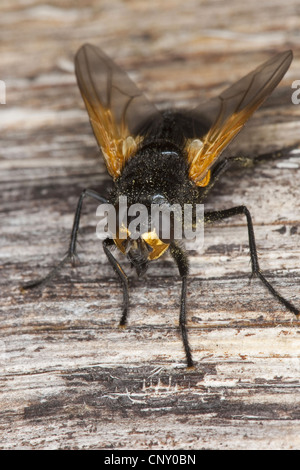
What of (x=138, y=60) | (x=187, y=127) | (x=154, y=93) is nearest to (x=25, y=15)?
(x=138, y=60)

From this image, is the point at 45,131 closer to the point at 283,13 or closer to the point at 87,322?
the point at 87,322

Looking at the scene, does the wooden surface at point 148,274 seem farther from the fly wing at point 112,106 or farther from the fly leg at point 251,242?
the fly wing at point 112,106

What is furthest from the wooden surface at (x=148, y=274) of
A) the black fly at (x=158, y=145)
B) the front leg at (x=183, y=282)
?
the black fly at (x=158, y=145)

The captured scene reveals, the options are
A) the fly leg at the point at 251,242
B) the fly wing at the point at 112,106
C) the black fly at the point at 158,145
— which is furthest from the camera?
the fly wing at the point at 112,106

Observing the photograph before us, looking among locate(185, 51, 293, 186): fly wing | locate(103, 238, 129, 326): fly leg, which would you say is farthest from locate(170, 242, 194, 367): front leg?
locate(185, 51, 293, 186): fly wing

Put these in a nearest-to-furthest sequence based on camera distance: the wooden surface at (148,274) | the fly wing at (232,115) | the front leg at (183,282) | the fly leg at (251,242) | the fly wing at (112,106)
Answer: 1. the wooden surface at (148,274)
2. the front leg at (183,282)
3. the fly leg at (251,242)
4. the fly wing at (232,115)
5. the fly wing at (112,106)
